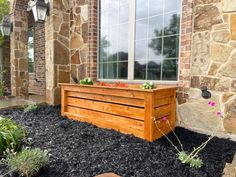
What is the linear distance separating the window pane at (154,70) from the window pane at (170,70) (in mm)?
84

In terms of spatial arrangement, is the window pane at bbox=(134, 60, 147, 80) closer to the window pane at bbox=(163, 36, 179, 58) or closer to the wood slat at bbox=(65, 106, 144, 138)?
the window pane at bbox=(163, 36, 179, 58)

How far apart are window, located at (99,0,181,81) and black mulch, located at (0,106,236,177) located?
3.26 ft

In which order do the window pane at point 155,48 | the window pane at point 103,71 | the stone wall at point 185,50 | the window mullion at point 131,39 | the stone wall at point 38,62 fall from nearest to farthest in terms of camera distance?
the stone wall at point 185,50 < the window pane at point 155,48 < the window mullion at point 131,39 < the window pane at point 103,71 < the stone wall at point 38,62

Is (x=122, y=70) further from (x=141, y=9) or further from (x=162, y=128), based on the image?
(x=162, y=128)

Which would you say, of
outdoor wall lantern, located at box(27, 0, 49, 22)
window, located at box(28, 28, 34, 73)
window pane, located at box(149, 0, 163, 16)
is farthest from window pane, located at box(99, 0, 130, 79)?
window, located at box(28, 28, 34, 73)

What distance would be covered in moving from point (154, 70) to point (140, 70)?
261mm

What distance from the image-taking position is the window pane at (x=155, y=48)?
290cm

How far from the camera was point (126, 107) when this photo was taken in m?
2.48

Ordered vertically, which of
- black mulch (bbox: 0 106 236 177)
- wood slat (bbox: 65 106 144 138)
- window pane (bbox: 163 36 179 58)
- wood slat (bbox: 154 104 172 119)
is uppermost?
window pane (bbox: 163 36 179 58)

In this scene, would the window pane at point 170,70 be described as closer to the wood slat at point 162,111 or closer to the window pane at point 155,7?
the wood slat at point 162,111

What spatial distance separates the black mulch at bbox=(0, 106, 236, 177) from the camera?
1.63 meters

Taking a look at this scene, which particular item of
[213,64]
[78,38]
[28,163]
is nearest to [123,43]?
[78,38]

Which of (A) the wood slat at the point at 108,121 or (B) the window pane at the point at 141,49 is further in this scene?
(B) the window pane at the point at 141,49

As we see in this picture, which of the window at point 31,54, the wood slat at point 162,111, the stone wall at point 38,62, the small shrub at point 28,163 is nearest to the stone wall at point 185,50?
the wood slat at point 162,111
